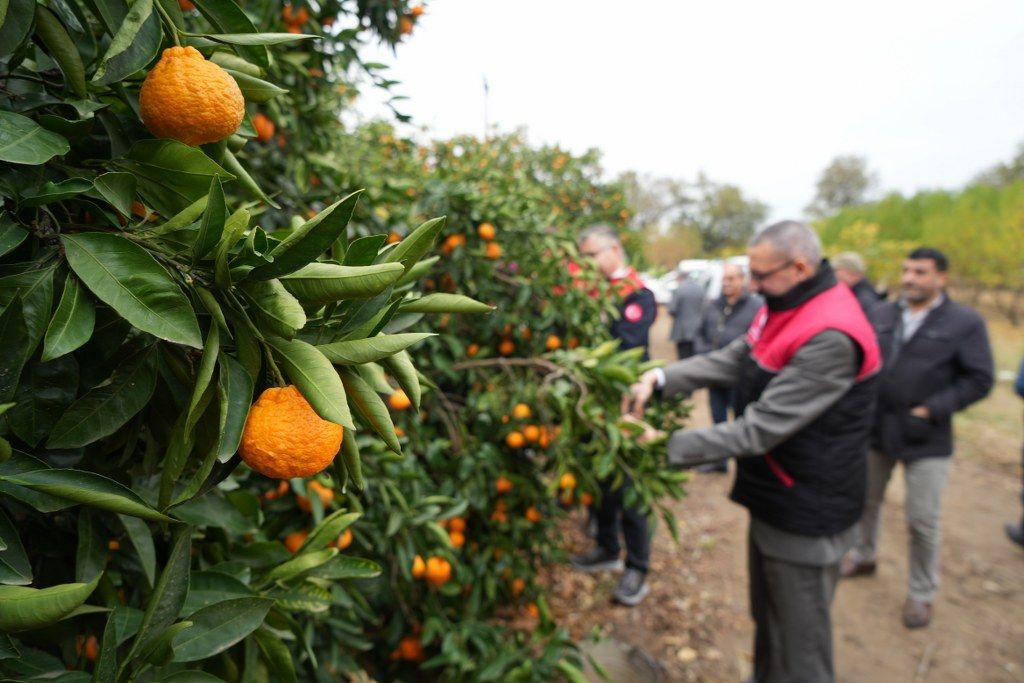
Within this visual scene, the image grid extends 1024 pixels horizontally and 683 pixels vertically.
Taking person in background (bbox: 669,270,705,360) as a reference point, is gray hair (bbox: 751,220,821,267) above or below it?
above

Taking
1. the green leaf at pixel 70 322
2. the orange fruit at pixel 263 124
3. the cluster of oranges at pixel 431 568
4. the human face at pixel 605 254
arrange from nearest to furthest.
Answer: the green leaf at pixel 70 322
the orange fruit at pixel 263 124
the cluster of oranges at pixel 431 568
the human face at pixel 605 254

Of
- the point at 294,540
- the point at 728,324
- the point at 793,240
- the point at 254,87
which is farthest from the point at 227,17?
the point at 728,324

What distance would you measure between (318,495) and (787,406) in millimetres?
1591

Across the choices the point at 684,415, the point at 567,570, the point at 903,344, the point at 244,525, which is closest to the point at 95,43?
the point at 244,525

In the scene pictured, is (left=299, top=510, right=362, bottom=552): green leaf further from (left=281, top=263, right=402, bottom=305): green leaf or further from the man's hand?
the man's hand

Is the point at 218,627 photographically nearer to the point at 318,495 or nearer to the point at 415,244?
the point at 415,244

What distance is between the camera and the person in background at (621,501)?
3158 mm

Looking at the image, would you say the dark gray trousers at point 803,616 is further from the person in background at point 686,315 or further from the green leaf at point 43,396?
the person in background at point 686,315

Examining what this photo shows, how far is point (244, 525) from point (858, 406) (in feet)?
6.87

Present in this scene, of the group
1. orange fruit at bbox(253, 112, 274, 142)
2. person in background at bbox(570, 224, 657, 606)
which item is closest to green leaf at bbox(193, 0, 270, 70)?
orange fruit at bbox(253, 112, 274, 142)

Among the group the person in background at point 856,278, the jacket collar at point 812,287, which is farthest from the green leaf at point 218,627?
the person in background at point 856,278

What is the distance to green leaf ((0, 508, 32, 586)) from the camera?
1.63ft

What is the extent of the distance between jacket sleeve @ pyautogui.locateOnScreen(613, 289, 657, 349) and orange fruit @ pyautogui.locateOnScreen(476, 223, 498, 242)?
122cm

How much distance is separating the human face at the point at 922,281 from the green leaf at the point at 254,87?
3674 mm
